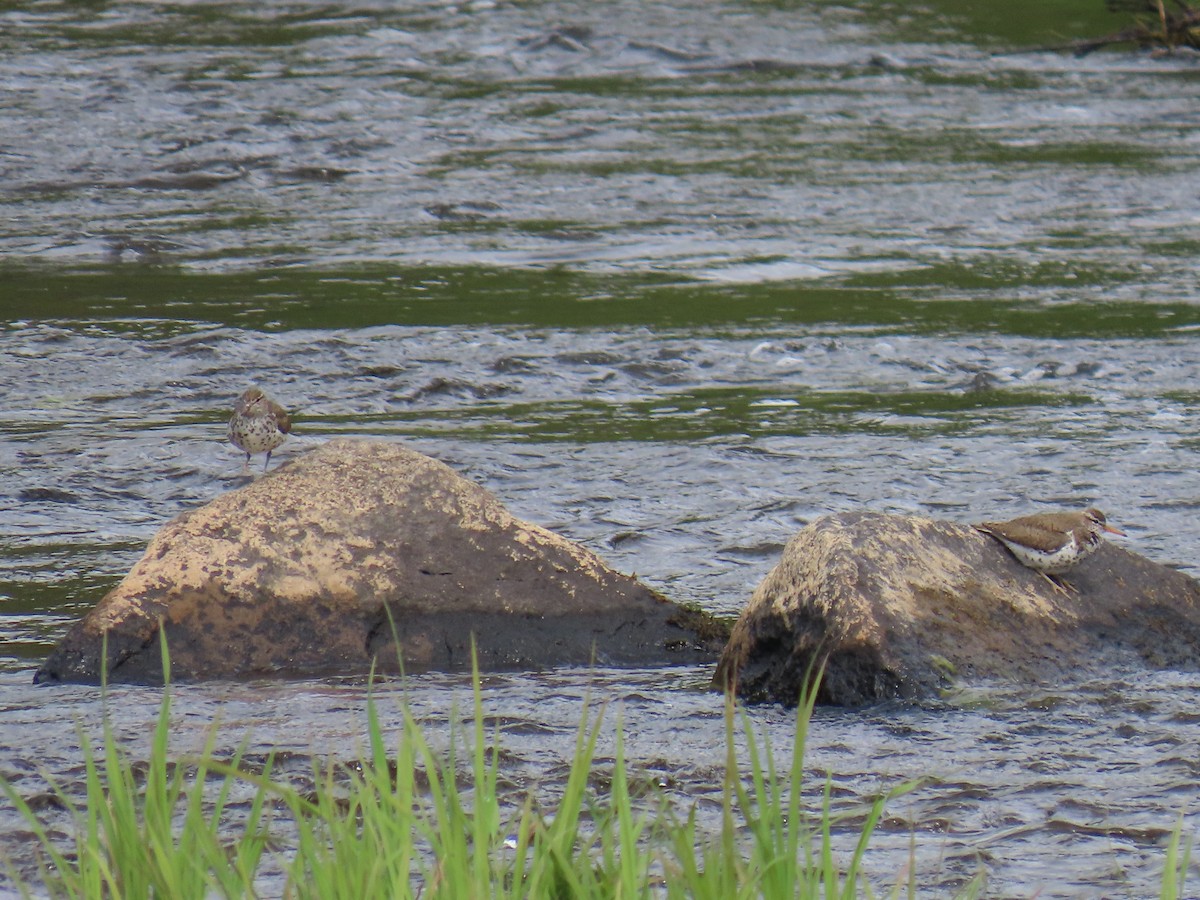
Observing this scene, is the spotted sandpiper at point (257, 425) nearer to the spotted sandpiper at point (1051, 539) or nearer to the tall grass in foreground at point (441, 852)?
the spotted sandpiper at point (1051, 539)

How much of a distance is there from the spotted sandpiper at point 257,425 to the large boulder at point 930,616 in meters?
2.93

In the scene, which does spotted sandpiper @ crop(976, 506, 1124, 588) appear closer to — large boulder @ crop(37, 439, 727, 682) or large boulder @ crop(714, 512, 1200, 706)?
large boulder @ crop(714, 512, 1200, 706)

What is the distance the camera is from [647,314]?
473 inches

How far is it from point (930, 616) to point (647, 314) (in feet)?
19.5

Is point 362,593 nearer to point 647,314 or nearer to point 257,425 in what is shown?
point 257,425

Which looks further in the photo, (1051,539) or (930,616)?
(1051,539)

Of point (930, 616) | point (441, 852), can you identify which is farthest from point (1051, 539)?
point (441, 852)

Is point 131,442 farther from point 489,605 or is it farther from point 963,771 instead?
point 963,771

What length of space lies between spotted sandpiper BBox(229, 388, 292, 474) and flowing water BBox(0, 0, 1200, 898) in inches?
17.1

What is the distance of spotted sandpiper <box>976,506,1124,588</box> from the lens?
6523mm

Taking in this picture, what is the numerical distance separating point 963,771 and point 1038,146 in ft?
37.3

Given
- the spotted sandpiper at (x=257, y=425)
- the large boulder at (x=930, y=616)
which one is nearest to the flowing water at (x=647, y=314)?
the large boulder at (x=930, y=616)

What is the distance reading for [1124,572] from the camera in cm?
677

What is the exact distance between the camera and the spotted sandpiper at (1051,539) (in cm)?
652
